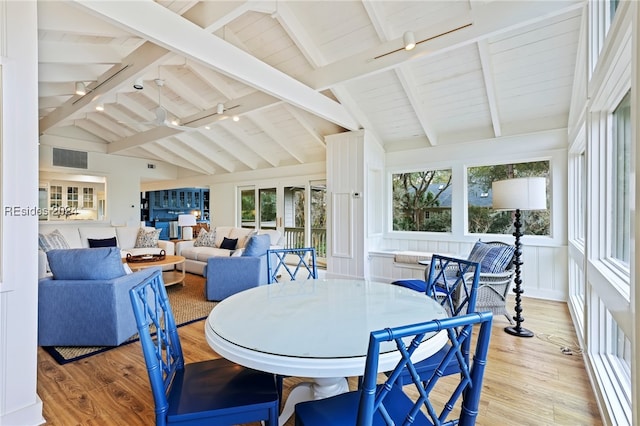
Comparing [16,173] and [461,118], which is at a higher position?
[461,118]

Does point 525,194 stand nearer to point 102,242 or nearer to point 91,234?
point 102,242

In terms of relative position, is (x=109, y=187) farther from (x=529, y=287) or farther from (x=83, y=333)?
(x=529, y=287)

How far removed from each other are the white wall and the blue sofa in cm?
94

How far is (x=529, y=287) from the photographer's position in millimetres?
4504

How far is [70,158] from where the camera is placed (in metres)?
7.41

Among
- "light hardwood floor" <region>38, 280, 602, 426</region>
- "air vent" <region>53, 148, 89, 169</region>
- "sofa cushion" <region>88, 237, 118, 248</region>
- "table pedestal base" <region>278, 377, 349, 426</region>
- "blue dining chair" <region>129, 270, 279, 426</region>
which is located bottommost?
"light hardwood floor" <region>38, 280, 602, 426</region>

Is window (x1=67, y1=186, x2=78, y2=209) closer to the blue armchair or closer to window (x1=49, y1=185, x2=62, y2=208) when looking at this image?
window (x1=49, y1=185, x2=62, y2=208)

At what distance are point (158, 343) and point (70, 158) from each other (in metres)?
8.15

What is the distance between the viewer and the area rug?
2.71 metres

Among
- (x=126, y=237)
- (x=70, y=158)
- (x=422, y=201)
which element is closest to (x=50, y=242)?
(x=126, y=237)

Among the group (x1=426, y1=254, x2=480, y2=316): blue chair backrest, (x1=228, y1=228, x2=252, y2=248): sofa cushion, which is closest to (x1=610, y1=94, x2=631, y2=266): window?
(x1=426, y1=254, x2=480, y2=316): blue chair backrest

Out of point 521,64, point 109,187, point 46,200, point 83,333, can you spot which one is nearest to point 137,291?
point 83,333

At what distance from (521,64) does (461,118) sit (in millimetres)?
1131

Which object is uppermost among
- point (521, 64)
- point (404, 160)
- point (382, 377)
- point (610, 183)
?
point (521, 64)
